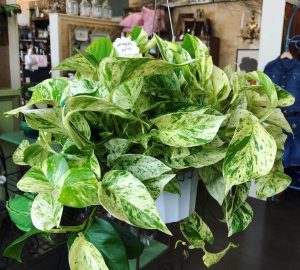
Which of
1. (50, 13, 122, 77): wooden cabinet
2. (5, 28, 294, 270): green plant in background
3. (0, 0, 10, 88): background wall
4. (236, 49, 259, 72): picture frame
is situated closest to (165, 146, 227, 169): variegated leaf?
(5, 28, 294, 270): green plant in background

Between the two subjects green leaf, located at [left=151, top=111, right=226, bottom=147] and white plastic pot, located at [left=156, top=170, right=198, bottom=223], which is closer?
green leaf, located at [left=151, top=111, right=226, bottom=147]

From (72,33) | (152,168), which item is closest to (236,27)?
(72,33)

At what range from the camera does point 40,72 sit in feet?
13.5

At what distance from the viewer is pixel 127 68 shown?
0.46 meters

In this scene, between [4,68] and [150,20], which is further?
[150,20]

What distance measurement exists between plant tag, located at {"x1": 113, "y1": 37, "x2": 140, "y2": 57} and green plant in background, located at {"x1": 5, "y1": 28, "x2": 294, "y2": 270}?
2 centimetres

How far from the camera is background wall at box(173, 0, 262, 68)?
13.8 ft

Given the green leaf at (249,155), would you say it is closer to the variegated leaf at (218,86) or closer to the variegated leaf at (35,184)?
the variegated leaf at (218,86)

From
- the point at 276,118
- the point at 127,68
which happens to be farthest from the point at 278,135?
the point at 127,68

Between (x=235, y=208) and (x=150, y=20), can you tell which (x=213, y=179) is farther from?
(x=150, y=20)

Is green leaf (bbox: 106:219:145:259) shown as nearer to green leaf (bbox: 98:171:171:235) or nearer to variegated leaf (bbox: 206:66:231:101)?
green leaf (bbox: 98:171:171:235)

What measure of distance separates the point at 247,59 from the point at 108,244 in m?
4.04

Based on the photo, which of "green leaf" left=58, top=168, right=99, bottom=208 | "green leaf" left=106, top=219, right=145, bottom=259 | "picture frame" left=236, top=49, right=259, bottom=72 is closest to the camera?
"green leaf" left=58, top=168, right=99, bottom=208

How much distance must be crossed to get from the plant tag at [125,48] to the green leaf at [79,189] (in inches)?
8.3
